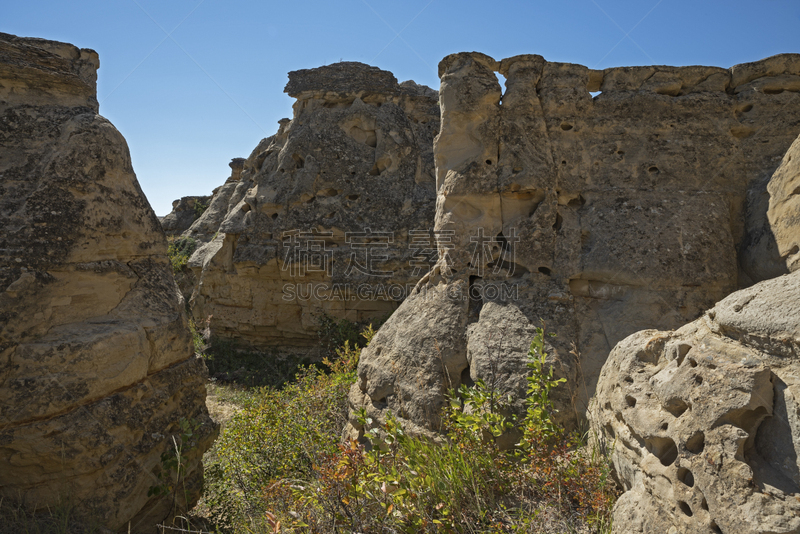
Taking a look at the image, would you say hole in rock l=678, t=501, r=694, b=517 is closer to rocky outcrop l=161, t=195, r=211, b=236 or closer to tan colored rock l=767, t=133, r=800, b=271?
tan colored rock l=767, t=133, r=800, b=271

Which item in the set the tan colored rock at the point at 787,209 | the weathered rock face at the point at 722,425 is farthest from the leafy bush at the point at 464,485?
the tan colored rock at the point at 787,209

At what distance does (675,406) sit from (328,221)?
760cm

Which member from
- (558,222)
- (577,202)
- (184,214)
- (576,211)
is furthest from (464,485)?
(184,214)

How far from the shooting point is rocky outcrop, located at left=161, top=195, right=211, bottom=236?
1531 cm

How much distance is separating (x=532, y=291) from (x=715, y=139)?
2.07 m

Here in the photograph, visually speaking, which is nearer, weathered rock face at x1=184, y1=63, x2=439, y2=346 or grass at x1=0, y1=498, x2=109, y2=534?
grass at x1=0, y1=498, x2=109, y2=534

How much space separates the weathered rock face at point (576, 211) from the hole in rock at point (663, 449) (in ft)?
4.69

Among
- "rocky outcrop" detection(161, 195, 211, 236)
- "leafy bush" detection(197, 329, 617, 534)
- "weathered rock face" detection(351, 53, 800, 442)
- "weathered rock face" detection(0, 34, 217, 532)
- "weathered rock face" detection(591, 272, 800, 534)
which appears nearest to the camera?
"weathered rock face" detection(591, 272, 800, 534)

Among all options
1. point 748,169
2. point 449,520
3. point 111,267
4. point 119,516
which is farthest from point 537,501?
point 748,169

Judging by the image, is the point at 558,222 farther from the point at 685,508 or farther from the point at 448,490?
the point at 685,508

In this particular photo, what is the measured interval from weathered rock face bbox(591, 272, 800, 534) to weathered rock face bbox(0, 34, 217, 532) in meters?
2.84

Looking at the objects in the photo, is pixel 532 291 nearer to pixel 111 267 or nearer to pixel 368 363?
pixel 368 363

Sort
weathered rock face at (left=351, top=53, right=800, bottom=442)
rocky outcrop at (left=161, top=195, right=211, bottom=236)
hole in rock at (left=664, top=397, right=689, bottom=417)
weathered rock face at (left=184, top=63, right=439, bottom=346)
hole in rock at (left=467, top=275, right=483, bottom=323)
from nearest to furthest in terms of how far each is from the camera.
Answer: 1. hole in rock at (left=664, top=397, right=689, bottom=417)
2. weathered rock face at (left=351, top=53, right=800, bottom=442)
3. hole in rock at (left=467, top=275, right=483, bottom=323)
4. weathered rock face at (left=184, top=63, right=439, bottom=346)
5. rocky outcrop at (left=161, top=195, right=211, bottom=236)

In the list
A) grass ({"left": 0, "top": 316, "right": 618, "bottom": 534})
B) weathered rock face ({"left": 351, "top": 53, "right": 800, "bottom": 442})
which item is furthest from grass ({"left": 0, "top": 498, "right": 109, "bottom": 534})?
weathered rock face ({"left": 351, "top": 53, "right": 800, "bottom": 442})
